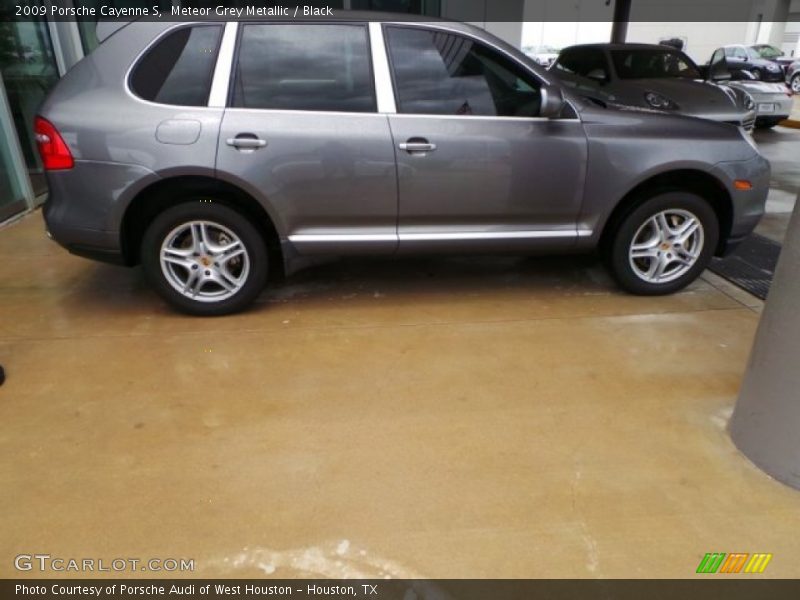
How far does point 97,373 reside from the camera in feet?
10.9

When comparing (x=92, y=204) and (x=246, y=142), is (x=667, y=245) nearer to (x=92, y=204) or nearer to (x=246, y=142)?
(x=246, y=142)

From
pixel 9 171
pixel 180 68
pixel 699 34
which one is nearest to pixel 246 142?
pixel 180 68

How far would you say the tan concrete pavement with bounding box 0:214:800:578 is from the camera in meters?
2.22

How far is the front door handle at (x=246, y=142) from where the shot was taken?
3.54 meters

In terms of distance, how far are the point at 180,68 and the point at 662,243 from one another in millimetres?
3369

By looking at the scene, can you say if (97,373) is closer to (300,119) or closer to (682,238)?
(300,119)

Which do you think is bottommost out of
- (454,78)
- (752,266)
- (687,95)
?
(752,266)

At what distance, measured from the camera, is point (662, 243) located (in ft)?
13.7

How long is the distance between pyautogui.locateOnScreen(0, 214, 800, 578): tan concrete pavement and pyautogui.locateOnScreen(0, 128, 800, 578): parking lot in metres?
0.01

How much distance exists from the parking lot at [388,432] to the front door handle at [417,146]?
1082 mm

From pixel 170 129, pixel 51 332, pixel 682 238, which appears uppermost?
pixel 170 129

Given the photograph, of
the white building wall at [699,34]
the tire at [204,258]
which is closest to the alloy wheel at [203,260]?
the tire at [204,258]
